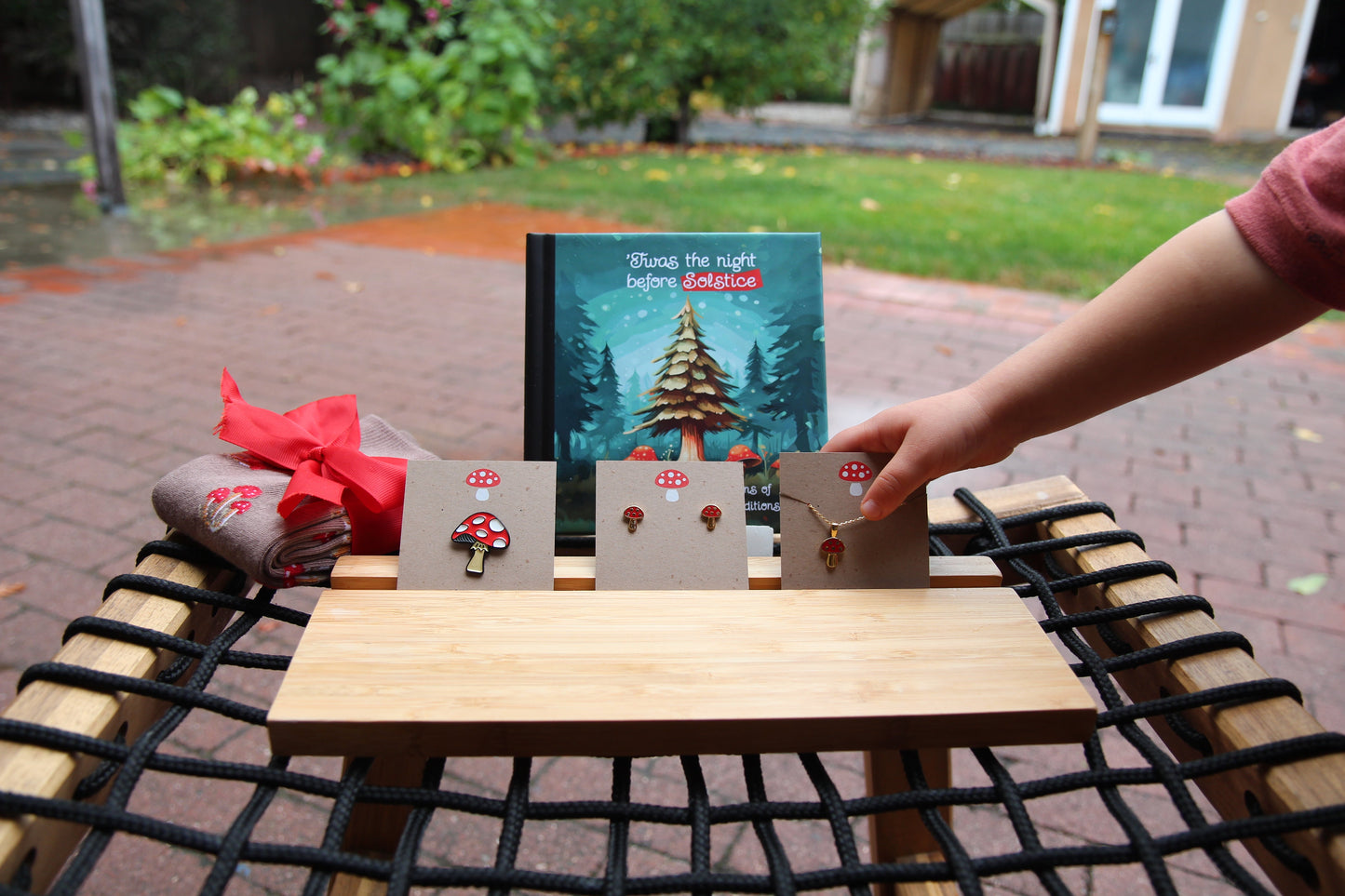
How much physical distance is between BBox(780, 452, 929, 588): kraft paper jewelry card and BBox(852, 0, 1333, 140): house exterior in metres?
13.5

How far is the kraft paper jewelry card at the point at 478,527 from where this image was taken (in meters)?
0.84

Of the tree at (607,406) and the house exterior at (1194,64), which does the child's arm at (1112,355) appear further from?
the house exterior at (1194,64)

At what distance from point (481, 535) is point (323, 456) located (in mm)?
210

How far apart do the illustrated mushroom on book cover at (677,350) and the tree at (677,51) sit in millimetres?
9511

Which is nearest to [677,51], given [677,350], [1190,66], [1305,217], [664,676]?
[1190,66]

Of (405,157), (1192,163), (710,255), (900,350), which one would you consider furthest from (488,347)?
(1192,163)

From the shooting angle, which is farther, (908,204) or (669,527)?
(908,204)

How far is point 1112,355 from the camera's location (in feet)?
2.60

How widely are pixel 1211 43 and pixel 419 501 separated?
1682 centimetres

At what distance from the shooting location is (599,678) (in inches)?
28.7

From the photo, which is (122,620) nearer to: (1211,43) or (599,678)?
(599,678)

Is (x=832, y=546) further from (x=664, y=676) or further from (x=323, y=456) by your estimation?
(x=323, y=456)

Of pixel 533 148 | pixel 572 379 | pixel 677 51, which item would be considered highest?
pixel 677 51

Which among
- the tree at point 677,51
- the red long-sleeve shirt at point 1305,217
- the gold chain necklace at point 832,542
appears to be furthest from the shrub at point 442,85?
the red long-sleeve shirt at point 1305,217
